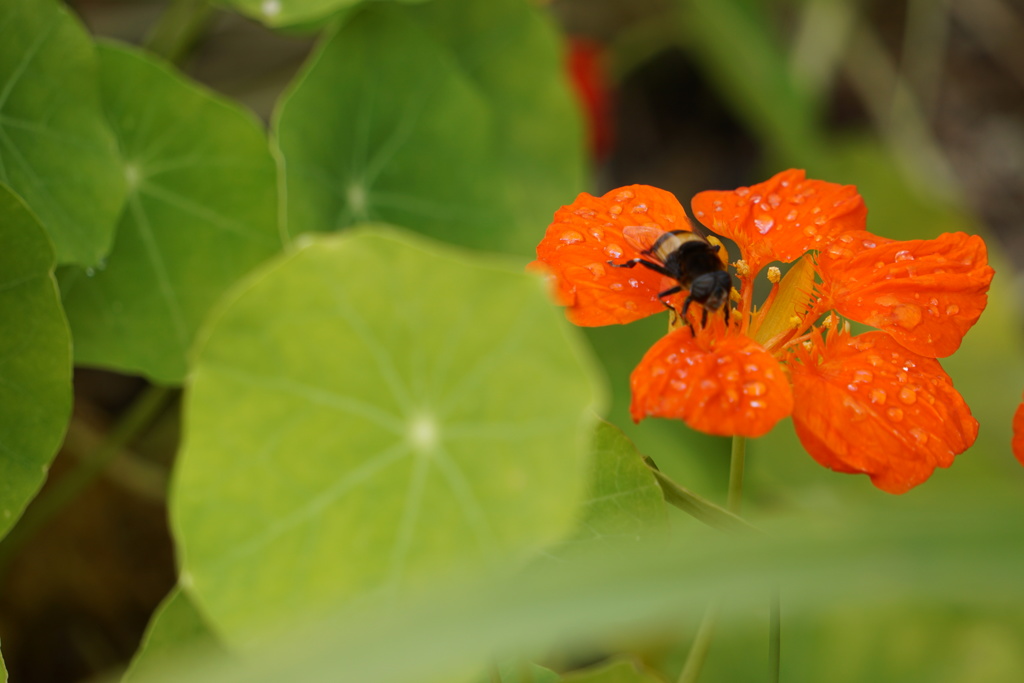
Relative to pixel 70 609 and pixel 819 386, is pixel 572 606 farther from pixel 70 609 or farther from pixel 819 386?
pixel 70 609

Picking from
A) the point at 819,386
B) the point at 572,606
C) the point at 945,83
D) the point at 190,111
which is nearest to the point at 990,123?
the point at 945,83

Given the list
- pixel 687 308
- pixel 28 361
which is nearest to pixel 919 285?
pixel 687 308

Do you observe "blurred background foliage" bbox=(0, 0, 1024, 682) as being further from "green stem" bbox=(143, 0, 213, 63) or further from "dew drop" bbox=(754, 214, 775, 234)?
"dew drop" bbox=(754, 214, 775, 234)

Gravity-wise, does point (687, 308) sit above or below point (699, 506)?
above

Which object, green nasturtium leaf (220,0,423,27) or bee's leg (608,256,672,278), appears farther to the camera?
green nasturtium leaf (220,0,423,27)

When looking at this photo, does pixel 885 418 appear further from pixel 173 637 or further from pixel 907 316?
pixel 173 637

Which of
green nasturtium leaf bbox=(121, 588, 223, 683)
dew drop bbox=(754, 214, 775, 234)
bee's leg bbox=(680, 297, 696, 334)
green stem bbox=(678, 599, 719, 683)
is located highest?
dew drop bbox=(754, 214, 775, 234)

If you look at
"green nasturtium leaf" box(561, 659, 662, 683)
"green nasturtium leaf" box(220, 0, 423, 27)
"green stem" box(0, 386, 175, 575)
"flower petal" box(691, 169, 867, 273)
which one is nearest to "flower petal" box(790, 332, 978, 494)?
"flower petal" box(691, 169, 867, 273)
